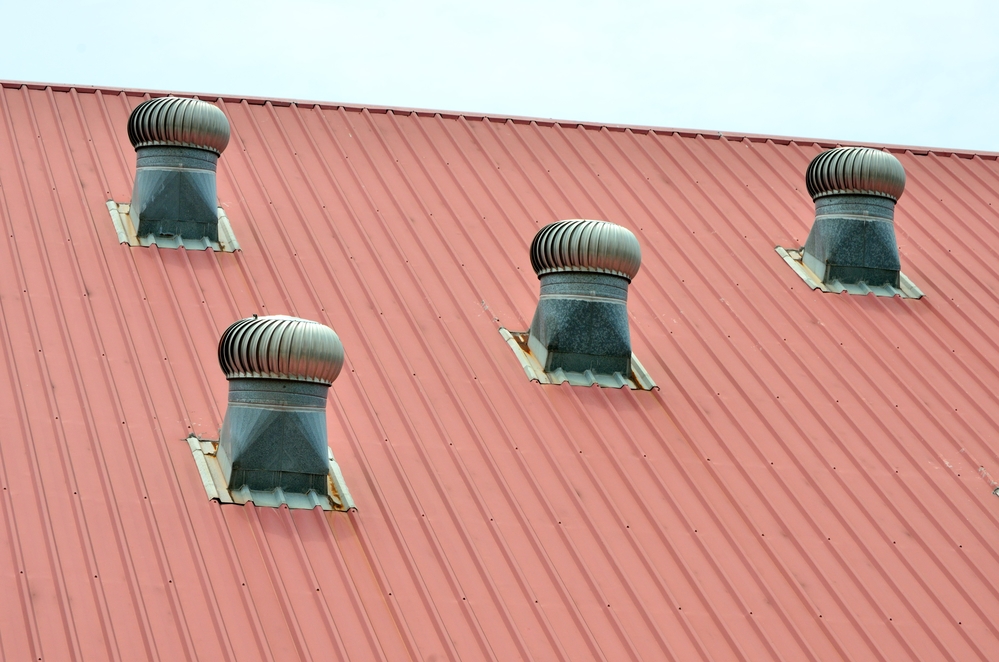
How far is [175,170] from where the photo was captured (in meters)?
13.7

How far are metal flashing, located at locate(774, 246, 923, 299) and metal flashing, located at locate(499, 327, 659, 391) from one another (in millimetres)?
2755

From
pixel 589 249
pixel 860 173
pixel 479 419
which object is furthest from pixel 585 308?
pixel 860 173

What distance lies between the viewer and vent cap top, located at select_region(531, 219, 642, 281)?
12891 millimetres

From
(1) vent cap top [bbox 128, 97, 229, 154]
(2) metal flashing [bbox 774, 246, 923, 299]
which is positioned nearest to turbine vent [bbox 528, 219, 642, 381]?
(2) metal flashing [bbox 774, 246, 923, 299]

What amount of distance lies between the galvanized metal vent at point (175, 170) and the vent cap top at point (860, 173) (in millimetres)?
6092

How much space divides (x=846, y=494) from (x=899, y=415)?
1.45 m

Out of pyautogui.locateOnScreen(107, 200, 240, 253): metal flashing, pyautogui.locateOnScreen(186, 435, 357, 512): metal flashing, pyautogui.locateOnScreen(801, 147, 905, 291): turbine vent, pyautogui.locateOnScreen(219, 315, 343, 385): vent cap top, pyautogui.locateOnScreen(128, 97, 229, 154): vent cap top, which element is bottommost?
pyautogui.locateOnScreen(186, 435, 357, 512): metal flashing

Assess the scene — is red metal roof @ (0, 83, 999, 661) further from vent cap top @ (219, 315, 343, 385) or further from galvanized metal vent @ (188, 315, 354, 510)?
vent cap top @ (219, 315, 343, 385)

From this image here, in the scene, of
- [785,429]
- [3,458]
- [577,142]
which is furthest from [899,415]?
[3,458]

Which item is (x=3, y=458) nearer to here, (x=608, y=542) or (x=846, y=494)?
(x=608, y=542)

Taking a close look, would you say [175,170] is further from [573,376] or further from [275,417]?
[573,376]

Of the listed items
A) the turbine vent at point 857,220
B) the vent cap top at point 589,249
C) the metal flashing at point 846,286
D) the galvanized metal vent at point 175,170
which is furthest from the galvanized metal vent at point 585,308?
the galvanized metal vent at point 175,170

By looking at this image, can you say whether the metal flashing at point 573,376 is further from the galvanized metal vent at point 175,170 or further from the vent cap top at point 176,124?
the vent cap top at point 176,124

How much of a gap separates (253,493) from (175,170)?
4112 millimetres
